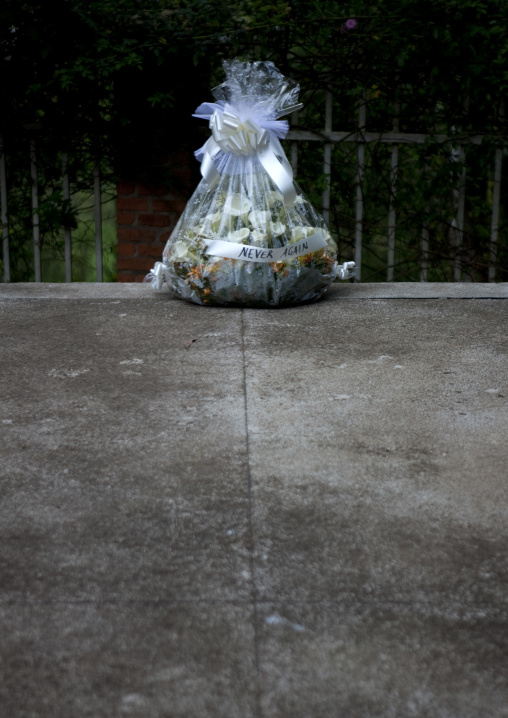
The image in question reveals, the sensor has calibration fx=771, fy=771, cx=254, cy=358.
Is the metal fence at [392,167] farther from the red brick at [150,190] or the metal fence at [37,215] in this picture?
the metal fence at [37,215]

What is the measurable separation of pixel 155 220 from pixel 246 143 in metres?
1.41

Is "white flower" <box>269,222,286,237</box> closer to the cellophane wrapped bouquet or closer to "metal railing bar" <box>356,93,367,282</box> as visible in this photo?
the cellophane wrapped bouquet

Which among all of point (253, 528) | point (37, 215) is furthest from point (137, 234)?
point (253, 528)

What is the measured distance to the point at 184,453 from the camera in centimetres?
145

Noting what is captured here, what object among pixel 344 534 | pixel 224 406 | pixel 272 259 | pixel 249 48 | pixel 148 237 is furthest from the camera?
pixel 148 237

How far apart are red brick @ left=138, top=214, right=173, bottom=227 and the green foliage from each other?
0.21 meters

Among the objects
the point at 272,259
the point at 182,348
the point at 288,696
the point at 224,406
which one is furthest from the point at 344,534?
the point at 272,259

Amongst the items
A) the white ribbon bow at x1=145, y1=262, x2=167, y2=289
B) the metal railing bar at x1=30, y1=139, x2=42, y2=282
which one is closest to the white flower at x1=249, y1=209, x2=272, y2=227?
the white ribbon bow at x1=145, y1=262, x2=167, y2=289

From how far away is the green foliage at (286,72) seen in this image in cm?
352

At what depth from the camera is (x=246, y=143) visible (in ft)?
8.49

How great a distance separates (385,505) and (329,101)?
2.97 m

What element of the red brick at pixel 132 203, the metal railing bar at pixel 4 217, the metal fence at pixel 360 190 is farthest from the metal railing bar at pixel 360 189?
the metal railing bar at pixel 4 217

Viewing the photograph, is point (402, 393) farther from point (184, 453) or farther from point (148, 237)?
point (148, 237)

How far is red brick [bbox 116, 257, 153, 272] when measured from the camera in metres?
3.94
